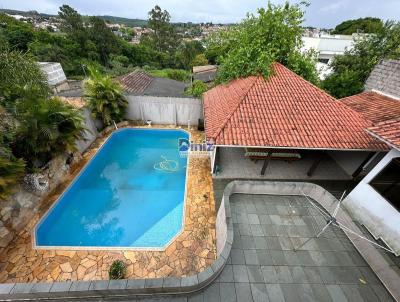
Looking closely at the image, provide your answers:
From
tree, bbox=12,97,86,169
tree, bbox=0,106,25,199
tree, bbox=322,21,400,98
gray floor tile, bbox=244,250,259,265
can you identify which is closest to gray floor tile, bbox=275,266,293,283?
gray floor tile, bbox=244,250,259,265

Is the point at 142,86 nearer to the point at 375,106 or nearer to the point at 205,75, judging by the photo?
the point at 375,106

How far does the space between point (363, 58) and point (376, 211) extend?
46.3 feet

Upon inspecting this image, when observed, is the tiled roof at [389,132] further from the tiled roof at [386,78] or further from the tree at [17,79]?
the tree at [17,79]

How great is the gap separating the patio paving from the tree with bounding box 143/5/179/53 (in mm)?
67259

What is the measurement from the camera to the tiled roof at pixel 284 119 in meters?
9.04

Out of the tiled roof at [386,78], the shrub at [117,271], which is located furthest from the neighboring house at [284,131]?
the shrub at [117,271]

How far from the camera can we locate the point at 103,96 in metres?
14.0

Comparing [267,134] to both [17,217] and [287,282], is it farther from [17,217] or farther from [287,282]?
[17,217]

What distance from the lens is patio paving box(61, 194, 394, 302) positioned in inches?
195

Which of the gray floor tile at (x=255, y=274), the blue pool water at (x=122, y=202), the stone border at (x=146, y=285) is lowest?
the blue pool water at (x=122, y=202)

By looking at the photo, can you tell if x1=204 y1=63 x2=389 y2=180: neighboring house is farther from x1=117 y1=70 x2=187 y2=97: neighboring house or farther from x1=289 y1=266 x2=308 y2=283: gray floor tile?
x1=117 y1=70 x2=187 y2=97: neighboring house

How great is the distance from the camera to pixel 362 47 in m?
15.3

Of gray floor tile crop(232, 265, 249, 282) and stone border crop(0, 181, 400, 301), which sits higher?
stone border crop(0, 181, 400, 301)

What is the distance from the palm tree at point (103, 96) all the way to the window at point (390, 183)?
52.1 ft
